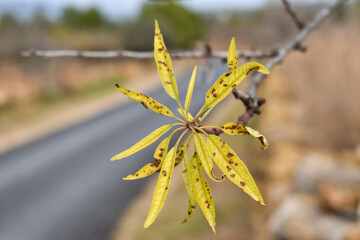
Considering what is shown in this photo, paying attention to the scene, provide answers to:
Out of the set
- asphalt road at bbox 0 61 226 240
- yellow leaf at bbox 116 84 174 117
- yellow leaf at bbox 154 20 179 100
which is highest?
asphalt road at bbox 0 61 226 240

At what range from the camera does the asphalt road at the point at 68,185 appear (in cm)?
573

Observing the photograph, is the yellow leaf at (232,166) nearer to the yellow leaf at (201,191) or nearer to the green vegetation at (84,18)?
the yellow leaf at (201,191)

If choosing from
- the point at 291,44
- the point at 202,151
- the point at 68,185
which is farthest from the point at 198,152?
the point at 68,185

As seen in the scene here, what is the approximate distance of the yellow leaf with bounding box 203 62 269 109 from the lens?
52cm

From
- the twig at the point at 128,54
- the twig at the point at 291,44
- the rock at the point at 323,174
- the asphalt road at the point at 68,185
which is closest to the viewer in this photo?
the twig at the point at 291,44

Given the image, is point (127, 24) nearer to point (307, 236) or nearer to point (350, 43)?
point (350, 43)

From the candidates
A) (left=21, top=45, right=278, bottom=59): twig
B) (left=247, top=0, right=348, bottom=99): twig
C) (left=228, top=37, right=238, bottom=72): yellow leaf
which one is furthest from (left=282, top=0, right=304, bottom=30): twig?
(left=228, top=37, right=238, bottom=72): yellow leaf

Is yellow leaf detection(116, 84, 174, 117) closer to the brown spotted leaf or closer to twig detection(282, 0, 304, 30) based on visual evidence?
the brown spotted leaf

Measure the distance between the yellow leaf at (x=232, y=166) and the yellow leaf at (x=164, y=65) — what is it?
0.35 ft

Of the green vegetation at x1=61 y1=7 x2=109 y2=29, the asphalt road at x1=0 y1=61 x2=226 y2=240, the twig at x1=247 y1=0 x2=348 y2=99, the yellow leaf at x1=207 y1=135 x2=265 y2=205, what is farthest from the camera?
the green vegetation at x1=61 y1=7 x2=109 y2=29

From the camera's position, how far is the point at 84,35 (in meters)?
22.7

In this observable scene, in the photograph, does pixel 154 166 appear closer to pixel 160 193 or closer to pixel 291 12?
pixel 160 193

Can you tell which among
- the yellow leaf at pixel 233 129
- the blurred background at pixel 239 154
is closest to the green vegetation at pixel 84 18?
the blurred background at pixel 239 154

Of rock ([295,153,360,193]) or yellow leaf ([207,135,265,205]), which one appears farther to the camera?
rock ([295,153,360,193])
